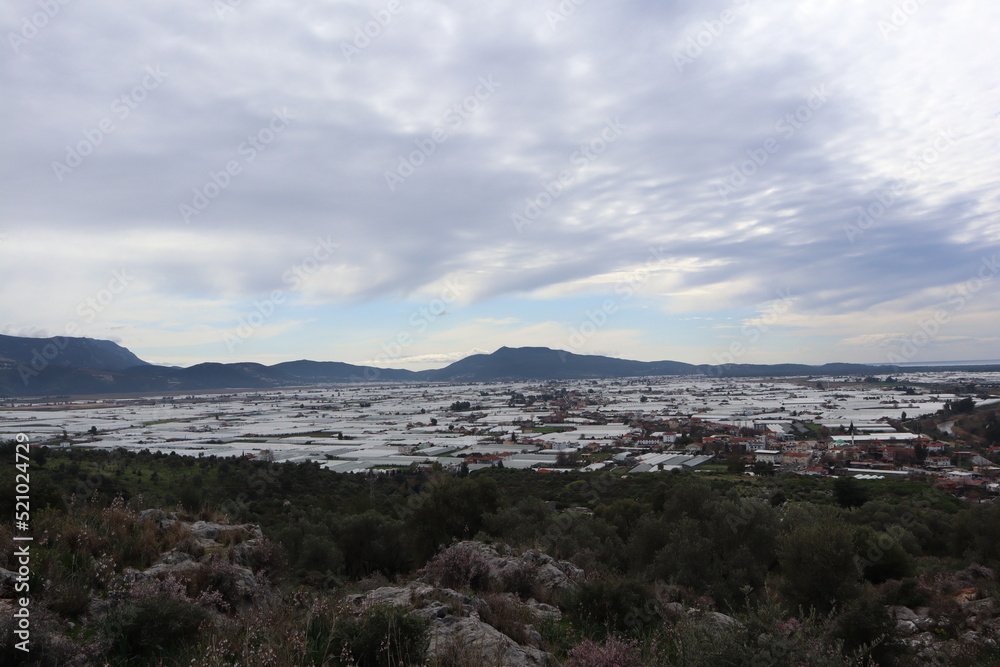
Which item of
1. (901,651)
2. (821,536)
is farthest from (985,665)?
(821,536)

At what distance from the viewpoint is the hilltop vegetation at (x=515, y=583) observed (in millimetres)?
4945

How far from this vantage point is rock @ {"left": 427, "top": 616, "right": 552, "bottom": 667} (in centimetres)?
499

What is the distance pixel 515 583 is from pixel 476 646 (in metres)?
4.69

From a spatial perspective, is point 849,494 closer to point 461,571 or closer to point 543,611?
point 543,611

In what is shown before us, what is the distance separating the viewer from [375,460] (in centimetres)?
5600

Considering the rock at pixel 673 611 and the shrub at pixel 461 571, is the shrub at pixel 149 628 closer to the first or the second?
the shrub at pixel 461 571

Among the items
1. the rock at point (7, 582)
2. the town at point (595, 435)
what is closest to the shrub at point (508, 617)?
the rock at point (7, 582)

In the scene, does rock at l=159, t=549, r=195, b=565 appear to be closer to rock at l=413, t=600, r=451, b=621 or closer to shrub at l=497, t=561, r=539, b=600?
rock at l=413, t=600, r=451, b=621

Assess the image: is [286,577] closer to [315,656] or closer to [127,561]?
[127,561]

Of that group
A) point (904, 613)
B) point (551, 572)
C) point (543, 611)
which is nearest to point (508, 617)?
point (543, 611)

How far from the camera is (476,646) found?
216 inches

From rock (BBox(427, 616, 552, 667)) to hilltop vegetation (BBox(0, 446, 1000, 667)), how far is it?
0.40 ft

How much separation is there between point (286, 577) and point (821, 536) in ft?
40.0

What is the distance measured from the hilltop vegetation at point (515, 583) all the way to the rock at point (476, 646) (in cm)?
12
